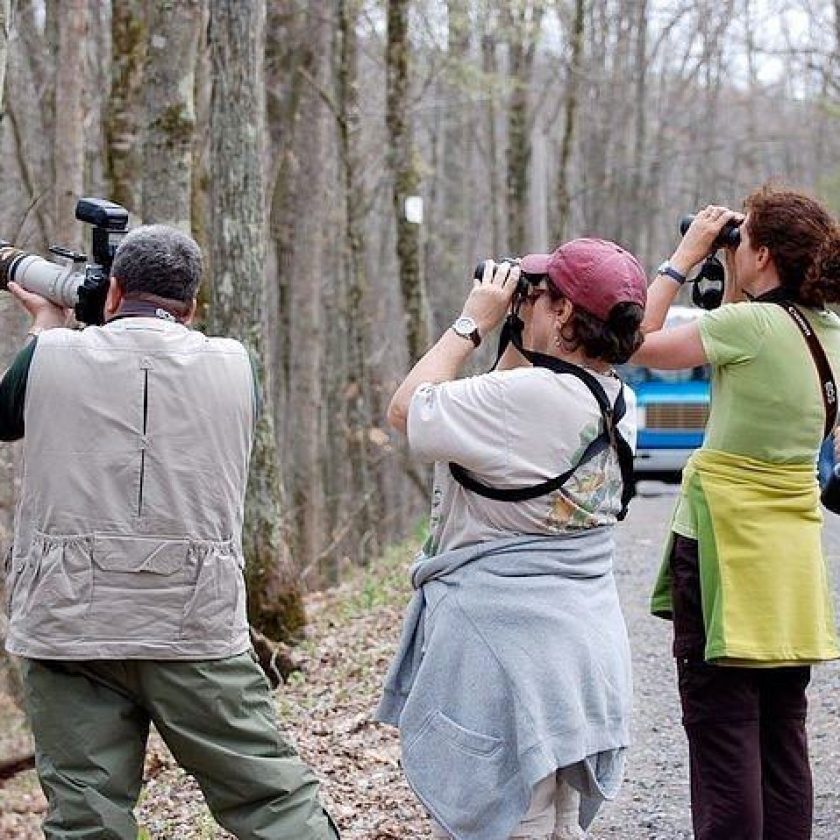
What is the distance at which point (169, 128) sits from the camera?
9.11 metres

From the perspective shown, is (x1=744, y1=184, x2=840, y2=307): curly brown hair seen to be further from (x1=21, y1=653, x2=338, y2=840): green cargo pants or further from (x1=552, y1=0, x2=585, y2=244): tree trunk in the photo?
(x1=552, y1=0, x2=585, y2=244): tree trunk

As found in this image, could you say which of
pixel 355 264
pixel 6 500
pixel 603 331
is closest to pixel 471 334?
pixel 603 331

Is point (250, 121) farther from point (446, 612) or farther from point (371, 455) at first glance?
point (371, 455)

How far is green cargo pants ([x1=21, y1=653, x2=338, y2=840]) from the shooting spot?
4.14 metres

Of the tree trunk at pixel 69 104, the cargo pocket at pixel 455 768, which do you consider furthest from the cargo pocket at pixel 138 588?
the tree trunk at pixel 69 104

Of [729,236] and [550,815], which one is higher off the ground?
[729,236]

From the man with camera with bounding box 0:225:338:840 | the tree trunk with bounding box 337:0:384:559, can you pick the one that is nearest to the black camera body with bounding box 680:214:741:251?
the man with camera with bounding box 0:225:338:840

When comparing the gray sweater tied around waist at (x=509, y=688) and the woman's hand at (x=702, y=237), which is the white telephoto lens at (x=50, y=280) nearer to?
the gray sweater tied around waist at (x=509, y=688)

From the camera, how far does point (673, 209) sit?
50.2 metres

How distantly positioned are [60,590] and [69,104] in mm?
10925

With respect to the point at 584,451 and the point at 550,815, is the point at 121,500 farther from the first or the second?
the point at 550,815

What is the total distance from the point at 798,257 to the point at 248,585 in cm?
596

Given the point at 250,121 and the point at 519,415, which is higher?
the point at 250,121

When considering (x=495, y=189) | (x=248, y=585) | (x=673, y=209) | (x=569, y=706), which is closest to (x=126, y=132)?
(x=248, y=585)
